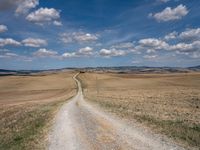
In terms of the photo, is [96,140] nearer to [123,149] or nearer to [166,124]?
[123,149]

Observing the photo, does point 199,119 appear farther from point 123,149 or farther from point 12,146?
point 12,146

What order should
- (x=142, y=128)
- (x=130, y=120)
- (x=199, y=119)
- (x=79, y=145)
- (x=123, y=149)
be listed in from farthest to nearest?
1. (x=130, y=120)
2. (x=199, y=119)
3. (x=142, y=128)
4. (x=79, y=145)
5. (x=123, y=149)

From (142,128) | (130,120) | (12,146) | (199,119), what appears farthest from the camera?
(130,120)

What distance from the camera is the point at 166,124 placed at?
20.0 metres

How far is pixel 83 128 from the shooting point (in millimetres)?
20562

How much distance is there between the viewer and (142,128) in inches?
766

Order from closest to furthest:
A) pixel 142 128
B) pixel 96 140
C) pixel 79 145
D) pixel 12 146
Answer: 1. pixel 79 145
2. pixel 96 140
3. pixel 12 146
4. pixel 142 128

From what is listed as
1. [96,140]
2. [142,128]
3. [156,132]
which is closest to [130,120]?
[142,128]

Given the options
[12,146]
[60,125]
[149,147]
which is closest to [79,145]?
[149,147]

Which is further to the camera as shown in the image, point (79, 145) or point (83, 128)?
point (83, 128)

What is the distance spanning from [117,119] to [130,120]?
5.01ft

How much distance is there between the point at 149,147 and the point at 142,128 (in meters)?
5.19

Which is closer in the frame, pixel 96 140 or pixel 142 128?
pixel 96 140

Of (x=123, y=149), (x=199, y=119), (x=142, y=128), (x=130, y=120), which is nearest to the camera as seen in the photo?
(x=123, y=149)
